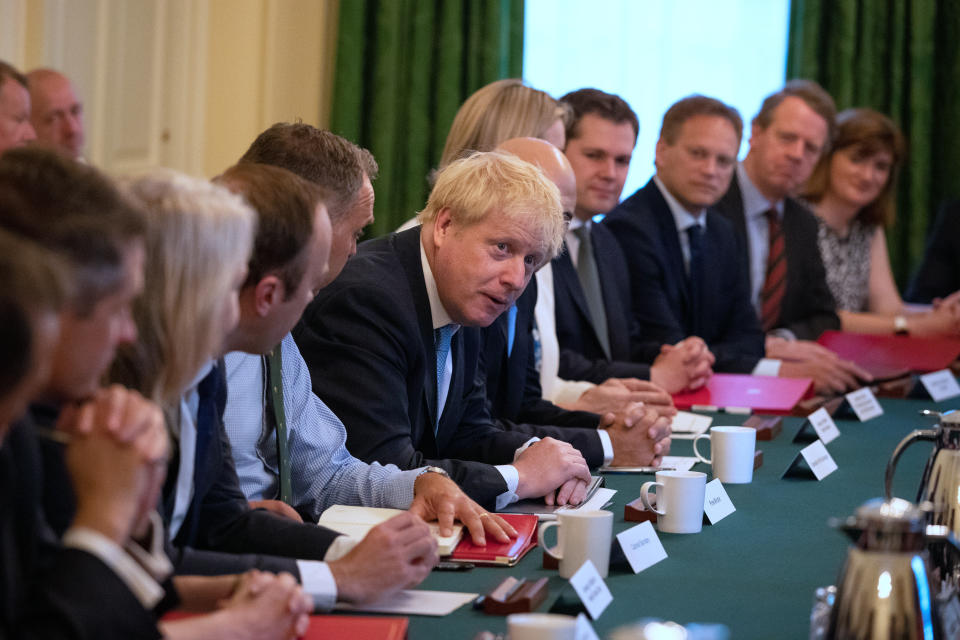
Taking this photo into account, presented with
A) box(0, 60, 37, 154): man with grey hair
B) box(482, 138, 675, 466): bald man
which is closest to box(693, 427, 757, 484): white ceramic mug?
box(482, 138, 675, 466): bald man

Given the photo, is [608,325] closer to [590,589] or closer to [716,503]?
[716,503]

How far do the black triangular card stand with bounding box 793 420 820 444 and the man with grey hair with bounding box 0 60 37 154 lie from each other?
2247 millimetres

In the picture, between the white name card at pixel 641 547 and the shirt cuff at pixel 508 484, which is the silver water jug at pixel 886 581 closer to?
the white name card at pixel 641 547

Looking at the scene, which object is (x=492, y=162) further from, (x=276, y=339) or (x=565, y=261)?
(x=565, y=261)

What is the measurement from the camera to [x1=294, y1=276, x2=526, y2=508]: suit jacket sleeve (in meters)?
2.19

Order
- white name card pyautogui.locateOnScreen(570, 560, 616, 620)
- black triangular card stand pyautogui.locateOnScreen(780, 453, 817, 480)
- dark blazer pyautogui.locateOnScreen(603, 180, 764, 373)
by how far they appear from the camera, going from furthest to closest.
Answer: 1. dark blazer pyautogui.locateOnScreen(603, 180, 764, 373)
2. black triangular card stand pyautogui.locateOnScreen(780, 453, 817, 480)
3. white name card pyautogui.locateOnScreen(570, 560, 616, 620)

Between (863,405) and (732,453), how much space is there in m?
1.15

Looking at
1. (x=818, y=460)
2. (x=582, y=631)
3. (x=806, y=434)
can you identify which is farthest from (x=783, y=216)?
(x=582, y=631)

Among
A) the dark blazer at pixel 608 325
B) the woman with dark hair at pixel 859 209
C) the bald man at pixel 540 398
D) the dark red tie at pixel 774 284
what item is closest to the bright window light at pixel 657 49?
the woman with dark hair at pixel 859 209

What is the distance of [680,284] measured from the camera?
4.39 m

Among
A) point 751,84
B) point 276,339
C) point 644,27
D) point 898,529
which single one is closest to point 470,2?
point 644,27

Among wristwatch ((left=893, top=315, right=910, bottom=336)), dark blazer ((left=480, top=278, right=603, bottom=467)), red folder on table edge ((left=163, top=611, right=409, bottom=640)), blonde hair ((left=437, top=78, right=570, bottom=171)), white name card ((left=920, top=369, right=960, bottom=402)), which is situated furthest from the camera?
wristwatch ((left=893, top=315, right=910, bottom=336))

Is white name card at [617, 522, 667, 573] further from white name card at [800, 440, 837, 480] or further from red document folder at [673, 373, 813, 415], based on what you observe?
red document folder at [673, 373, 813, 415]

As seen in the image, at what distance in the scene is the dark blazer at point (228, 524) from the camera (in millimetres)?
1609
